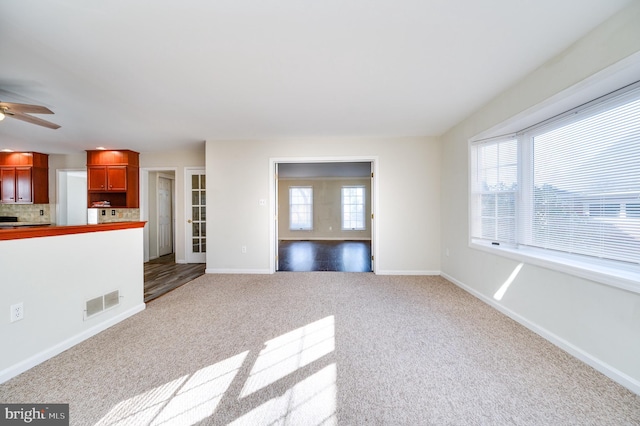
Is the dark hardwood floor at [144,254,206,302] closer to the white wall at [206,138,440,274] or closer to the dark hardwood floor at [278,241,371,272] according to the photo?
the white wall at [206,138,440,274]

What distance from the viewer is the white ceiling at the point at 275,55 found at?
4.89 ft

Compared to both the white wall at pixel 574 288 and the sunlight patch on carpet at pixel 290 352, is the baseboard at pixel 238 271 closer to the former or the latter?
the sunlight patch on carpet at pixel 290 352

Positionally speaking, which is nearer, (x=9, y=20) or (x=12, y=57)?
(x=9, y=20)

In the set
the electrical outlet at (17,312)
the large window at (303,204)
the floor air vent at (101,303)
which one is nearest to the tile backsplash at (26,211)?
the floor air vent at (101,303)

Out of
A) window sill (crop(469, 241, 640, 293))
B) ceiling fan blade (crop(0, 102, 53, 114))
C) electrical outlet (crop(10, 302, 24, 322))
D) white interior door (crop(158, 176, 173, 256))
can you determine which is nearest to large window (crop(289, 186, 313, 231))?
white interior door (crop(158, 176, 173, 256))

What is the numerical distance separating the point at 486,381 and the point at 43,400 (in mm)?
2774

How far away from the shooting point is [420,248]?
410 cm

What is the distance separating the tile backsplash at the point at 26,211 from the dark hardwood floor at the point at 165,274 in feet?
8.19

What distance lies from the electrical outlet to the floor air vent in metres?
0.45

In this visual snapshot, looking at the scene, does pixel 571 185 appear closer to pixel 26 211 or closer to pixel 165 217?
pixel 165 217

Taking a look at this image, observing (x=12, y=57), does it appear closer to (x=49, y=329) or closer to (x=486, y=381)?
(x=49, y=329)

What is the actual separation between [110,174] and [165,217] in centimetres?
152

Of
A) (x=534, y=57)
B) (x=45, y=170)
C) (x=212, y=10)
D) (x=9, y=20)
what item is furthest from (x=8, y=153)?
(x=534, y=57)

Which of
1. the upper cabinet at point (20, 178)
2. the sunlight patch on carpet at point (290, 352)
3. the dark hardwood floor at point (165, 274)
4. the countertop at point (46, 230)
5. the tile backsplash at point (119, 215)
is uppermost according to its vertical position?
the upper cabinet at point (20, 178)
